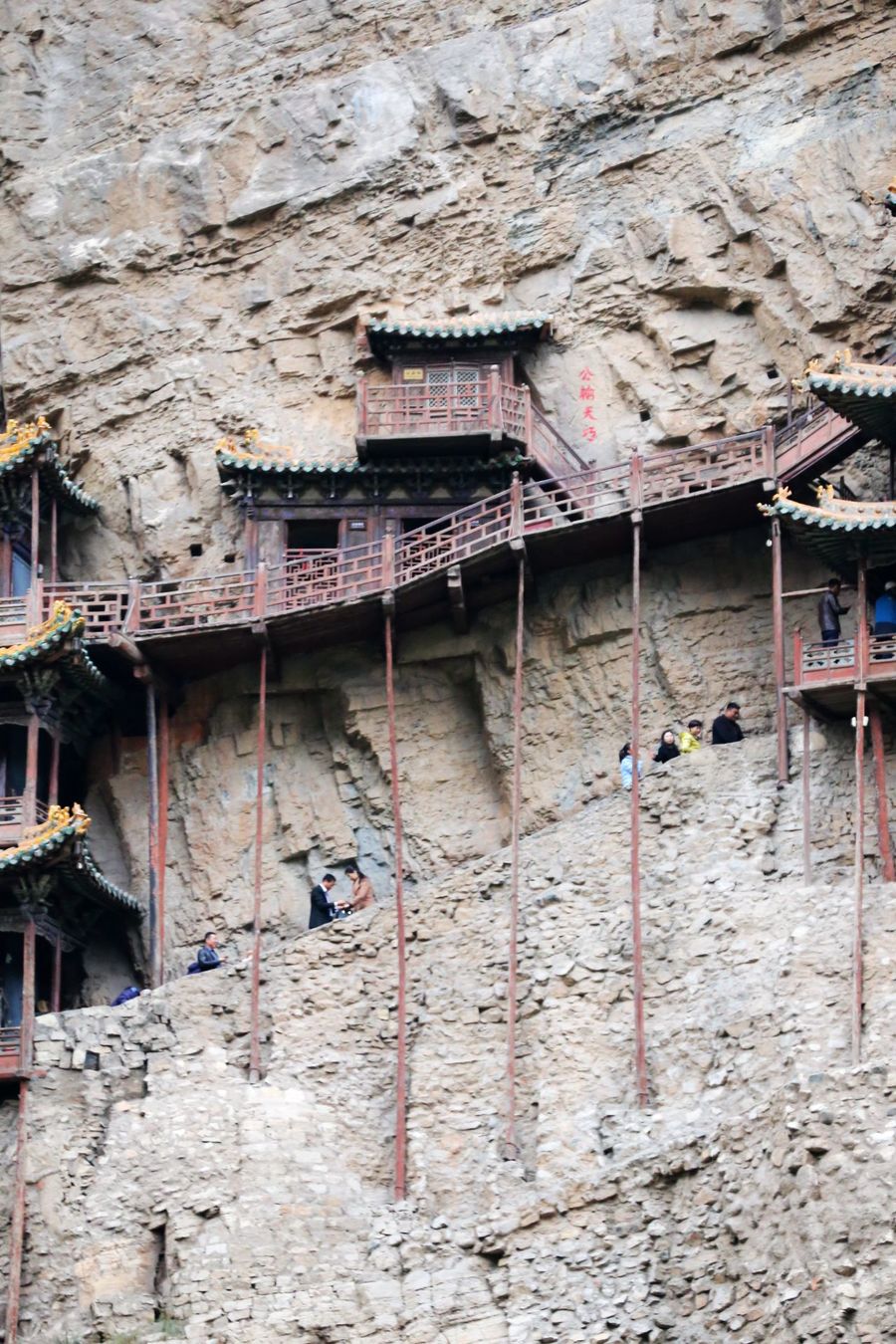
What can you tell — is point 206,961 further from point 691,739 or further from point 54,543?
point 54,543

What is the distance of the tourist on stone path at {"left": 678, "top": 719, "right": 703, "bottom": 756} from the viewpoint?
36.9 m

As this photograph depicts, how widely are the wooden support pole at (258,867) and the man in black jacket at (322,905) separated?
769 millimetres

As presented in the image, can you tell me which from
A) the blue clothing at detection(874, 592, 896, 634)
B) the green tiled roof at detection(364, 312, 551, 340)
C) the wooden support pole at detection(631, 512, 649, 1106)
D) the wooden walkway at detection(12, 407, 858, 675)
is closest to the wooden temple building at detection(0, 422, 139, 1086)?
the wooden walkway at detection(12, 407, 858, 675)

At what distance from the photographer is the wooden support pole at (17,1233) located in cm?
3369

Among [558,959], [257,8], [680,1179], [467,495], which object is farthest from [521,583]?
[257,8]

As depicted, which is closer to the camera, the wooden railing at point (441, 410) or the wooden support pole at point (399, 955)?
the wooden support pole at point (399, 955)

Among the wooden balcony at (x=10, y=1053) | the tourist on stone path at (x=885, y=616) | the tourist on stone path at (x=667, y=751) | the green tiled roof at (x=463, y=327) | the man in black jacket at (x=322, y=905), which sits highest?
the green tiled roof at (x=463, y=327)

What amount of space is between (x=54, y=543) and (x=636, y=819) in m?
11.8

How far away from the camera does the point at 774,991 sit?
32.3 metres

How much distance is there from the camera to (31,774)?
3941 cm

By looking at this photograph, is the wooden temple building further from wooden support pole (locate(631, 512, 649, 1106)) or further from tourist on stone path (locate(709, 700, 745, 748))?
tourist on stone path (locate(709, 700, 745, 748))

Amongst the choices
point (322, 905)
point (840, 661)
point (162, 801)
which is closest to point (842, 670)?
point (840, 661)

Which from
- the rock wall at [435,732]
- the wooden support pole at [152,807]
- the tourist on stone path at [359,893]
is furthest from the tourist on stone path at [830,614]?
the wooden support pole at [152,807]

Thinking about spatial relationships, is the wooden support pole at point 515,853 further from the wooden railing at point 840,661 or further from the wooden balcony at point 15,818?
the wooden balcony at point 15,818
